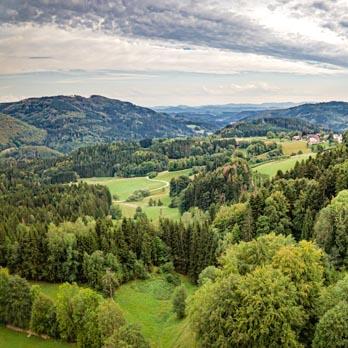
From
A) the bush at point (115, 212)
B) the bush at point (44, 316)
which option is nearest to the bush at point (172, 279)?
the bush at point (44, 316)

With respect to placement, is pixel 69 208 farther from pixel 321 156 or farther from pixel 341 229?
pixel 341 229

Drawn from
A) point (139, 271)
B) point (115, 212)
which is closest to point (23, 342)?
point (139, 271)

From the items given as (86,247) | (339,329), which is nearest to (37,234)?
(86,247)

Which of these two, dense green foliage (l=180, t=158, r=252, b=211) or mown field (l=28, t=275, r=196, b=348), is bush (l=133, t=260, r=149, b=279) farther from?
dense green foliage (l=180, t=158, r=252, b=211)

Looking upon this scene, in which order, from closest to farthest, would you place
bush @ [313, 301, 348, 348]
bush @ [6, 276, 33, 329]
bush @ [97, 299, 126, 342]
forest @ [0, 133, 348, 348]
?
bush @ [313, 301, 348, 348]
forest @ [0, 133, 348, 348]
bush @ [97, 299, 126, 342]
bush @ [6, 276, 33, 329]

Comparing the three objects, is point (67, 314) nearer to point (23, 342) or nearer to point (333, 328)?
point (23, 342)

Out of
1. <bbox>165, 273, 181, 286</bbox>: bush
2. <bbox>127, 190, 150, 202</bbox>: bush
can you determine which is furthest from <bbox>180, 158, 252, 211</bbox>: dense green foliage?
<bbox>165, 273, 181, 286</bbox>: bush
